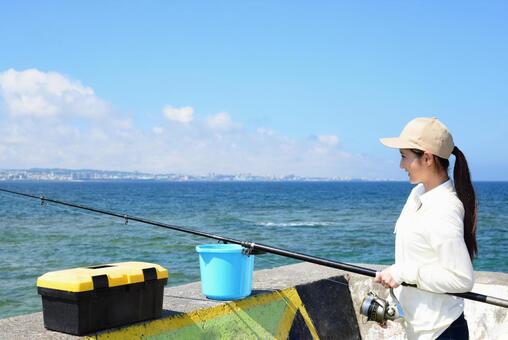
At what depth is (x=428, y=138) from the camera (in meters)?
2.67

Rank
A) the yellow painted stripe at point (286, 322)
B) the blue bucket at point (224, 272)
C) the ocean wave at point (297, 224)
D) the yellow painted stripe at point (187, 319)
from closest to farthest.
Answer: the yellow painted stripe at point (187, 319)
the blue bucket at point (224, 272)
the yellow painted stripe at point (286, 322)
the ocean wave at point (297, 224)

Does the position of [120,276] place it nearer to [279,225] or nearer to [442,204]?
[442,204]

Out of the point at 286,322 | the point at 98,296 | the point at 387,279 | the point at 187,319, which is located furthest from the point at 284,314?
the point at 387,279

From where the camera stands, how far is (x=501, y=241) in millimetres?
26812

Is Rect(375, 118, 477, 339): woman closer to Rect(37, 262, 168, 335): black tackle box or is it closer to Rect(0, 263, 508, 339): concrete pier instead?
Rect(37, 262, 168, 335): black tackle box

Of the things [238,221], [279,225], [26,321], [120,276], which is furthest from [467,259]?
[238,221]

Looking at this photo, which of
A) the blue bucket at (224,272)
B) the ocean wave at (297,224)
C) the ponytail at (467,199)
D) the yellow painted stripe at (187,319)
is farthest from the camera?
the ocean wave at (297,224)

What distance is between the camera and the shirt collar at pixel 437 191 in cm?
266

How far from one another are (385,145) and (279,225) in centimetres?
3156

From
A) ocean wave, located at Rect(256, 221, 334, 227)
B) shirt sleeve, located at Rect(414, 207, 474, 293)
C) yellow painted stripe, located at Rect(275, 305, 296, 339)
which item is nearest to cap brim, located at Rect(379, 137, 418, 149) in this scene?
shirt sleeve, located at Rect(414, 207, 474, 293)

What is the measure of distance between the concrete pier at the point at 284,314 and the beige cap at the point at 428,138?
193 cm

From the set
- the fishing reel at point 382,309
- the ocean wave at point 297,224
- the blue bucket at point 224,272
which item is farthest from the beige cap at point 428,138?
the ocean wave at point 297,224

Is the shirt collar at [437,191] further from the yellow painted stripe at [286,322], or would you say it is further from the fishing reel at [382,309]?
the yellow painted stripe at [286,322]

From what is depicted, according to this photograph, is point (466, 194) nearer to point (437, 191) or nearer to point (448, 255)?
point (437, 191)
